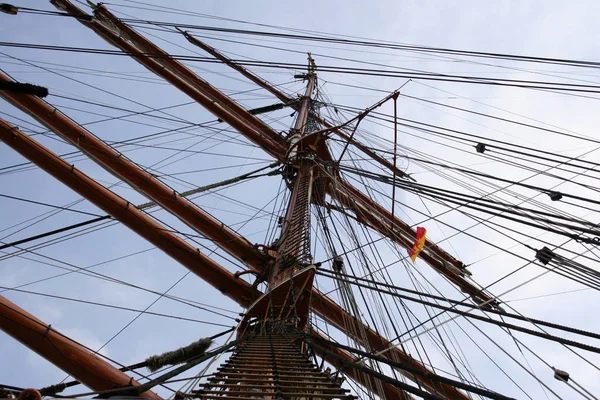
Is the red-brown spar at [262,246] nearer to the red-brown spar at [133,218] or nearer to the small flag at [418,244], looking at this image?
the red-brown spar at [133,218]

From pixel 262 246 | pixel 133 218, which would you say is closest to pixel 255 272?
pixel 262 246

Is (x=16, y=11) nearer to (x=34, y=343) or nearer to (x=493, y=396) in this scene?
(x=34, y=343)

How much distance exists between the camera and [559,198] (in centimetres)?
459

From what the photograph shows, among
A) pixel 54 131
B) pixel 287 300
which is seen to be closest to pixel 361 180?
pixel 287 300

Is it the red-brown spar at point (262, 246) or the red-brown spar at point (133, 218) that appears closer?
the red-brown spar at point (262, 246)

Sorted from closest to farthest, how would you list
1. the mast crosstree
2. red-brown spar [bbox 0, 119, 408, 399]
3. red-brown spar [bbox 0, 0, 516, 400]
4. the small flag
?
the mast crosstree
red-brown spar [bbox 0, 0, 516, 400]
red-brown spar [bbox 0, 119, 408, 399]
the small flag

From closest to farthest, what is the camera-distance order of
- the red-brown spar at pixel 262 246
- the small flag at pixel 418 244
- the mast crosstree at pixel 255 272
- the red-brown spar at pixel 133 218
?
the mast crosstree at pixel 255 272
the red-brown spar at pixel 262 246
the red-brown spar at pixel 133 218
the small flag at pixel 418 244

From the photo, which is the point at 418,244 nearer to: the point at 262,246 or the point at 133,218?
the point at 262,246

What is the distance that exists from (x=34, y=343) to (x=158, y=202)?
3020 millimetres

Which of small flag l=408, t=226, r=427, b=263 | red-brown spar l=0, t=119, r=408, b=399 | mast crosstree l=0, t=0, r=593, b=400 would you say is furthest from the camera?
small flag l=408, t=226, r=427, b=263

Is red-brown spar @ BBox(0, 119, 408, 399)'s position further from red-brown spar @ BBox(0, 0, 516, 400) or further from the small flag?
the small flag

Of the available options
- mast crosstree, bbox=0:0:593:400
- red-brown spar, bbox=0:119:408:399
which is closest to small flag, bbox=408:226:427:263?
mast crosstree, bbox=0:0:593:400

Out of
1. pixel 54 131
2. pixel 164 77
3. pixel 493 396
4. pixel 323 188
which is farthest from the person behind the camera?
pixel 164 77

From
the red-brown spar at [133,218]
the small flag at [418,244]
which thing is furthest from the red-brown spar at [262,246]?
the small flag at [418,244]
